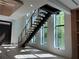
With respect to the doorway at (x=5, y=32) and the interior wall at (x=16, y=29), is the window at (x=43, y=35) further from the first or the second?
the doorway at (x=5, y=32)

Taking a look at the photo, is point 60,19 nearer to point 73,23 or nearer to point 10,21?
point 73,23

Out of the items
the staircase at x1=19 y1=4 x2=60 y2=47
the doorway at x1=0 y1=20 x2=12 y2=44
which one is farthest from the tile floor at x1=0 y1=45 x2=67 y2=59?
the doorway at x1=0 y1=20 x2=12 y2=44

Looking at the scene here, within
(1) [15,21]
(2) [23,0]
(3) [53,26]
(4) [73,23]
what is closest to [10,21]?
(1) [15,21]

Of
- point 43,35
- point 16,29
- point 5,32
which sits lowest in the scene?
point 43,35

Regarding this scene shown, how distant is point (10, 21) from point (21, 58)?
1001 centimetres

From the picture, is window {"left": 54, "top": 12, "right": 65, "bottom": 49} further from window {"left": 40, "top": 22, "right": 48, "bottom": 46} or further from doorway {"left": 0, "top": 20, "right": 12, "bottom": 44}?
doorway {"left": 0, "top": 20, "right": 12, "bottom": 44}

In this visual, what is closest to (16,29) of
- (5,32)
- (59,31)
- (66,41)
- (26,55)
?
(5,32)

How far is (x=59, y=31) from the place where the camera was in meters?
8.64

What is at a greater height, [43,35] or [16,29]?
[16,29]

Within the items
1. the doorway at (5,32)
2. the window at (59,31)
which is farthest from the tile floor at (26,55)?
the doorway at (5,32)

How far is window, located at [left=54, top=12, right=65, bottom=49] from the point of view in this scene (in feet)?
27.4

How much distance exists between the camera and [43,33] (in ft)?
35.2

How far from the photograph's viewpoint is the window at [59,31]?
27.4 ft

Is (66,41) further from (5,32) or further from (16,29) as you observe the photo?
(5,32)
